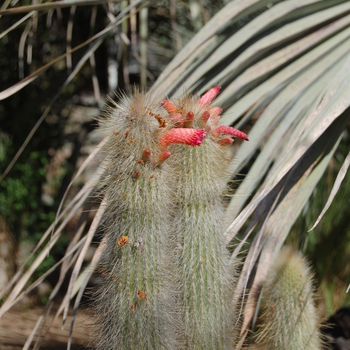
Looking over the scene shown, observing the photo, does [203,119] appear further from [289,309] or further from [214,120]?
[289,309]

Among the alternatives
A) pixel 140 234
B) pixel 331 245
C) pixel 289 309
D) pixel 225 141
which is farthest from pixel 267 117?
pixel 331 245

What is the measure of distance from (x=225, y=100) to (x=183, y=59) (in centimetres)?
25

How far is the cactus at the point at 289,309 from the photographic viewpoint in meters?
1.77

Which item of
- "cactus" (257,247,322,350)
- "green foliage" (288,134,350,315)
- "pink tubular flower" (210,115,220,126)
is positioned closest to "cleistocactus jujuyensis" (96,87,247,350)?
"pink tubular flower" (210,115,220,126)

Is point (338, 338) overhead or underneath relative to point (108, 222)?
underneath

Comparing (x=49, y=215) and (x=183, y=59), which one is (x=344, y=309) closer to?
(x=183, y=59)

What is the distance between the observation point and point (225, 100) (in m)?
2.03

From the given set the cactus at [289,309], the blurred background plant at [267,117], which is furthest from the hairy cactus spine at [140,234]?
the cactus at [289,309]

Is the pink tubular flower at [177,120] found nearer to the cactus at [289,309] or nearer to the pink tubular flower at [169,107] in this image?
the pink tubular flower at [169,107]

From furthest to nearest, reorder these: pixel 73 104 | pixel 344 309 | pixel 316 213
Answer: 1. pixel 73 104
2. pixel 316 213
3. pixel 344 309

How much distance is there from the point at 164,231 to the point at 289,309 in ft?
2.10

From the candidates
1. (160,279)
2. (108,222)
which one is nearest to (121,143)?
(108,222)

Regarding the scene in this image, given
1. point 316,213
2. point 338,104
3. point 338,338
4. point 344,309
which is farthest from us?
point 316,213

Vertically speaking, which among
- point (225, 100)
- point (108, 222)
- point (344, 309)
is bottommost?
point (344, 309)
